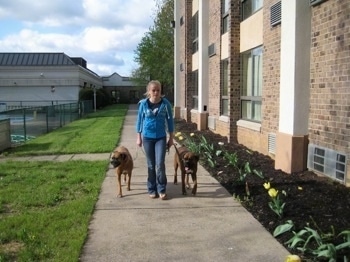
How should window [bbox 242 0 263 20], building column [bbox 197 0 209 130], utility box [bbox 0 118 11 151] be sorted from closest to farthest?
1. window [bbox 242 0 263 20]
2. utility box [bbox 0 118 11 151]
3. building column [bbox 197 0 209 130]

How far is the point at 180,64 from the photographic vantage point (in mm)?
24375

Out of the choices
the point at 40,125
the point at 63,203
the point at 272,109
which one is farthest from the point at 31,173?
the point at 40,125

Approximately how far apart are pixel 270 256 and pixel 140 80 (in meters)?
49.2

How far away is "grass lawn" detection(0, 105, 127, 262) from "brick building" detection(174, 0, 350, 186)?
3.46 metres

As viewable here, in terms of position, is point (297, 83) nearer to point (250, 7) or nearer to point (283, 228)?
point (283, 228)

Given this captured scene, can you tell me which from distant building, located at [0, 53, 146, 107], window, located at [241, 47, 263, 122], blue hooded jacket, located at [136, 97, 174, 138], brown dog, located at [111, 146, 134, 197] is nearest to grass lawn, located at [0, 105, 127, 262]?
brown dog, located at [111, 146, 134, 197]

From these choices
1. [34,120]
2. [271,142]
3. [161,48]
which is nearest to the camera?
[271,142]

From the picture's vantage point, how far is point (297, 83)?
735 centimetres

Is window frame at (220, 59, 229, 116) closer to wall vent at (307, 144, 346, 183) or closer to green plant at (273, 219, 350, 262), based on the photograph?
wall vent at (307, 144, 346, 183)

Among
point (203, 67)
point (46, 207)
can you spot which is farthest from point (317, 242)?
point (203, 67)

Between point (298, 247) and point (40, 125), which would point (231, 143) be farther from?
point (40, 125)

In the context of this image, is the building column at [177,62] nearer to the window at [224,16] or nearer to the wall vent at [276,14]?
the window at [224,16]

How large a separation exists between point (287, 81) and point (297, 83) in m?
0.28

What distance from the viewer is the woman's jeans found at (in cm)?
650
